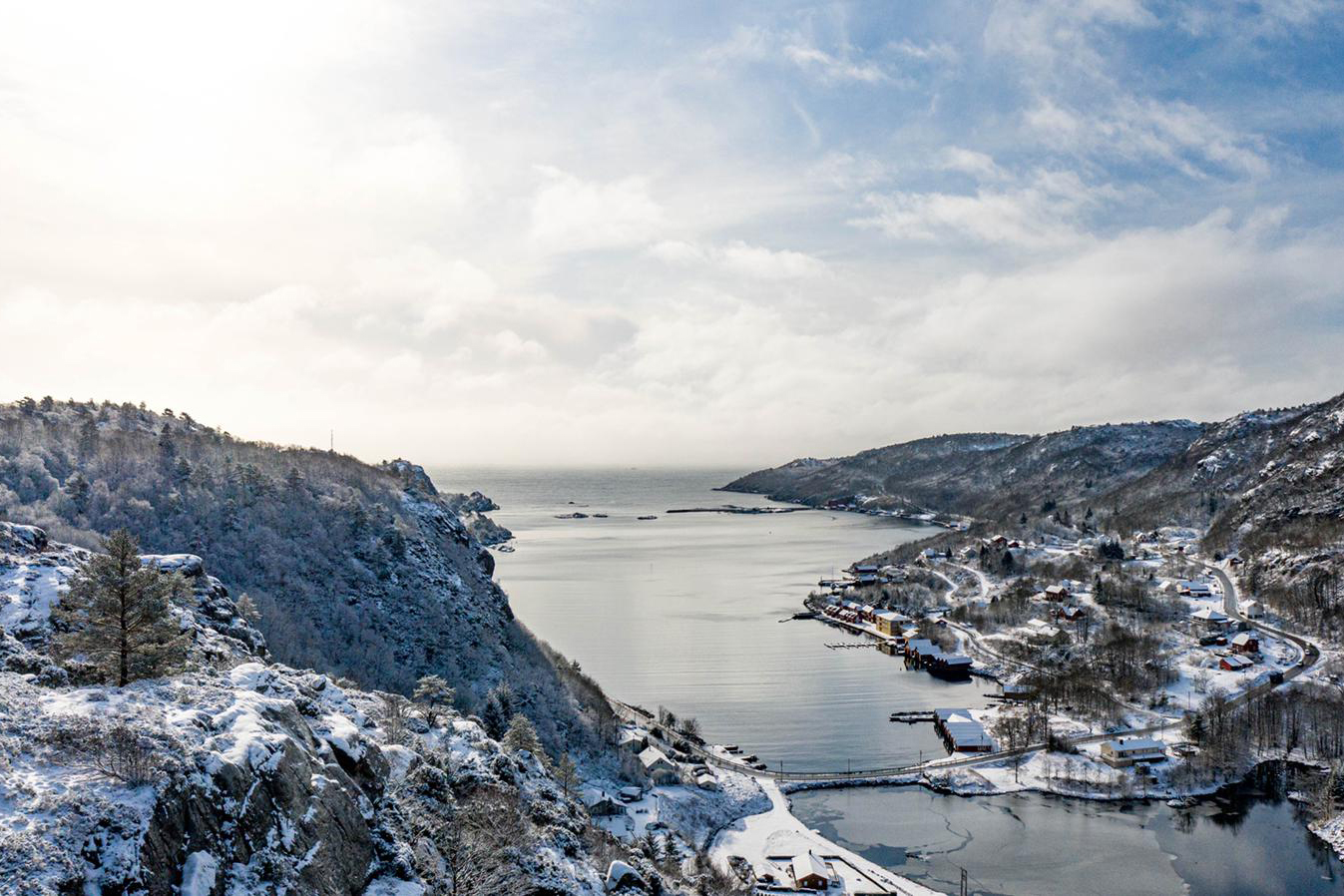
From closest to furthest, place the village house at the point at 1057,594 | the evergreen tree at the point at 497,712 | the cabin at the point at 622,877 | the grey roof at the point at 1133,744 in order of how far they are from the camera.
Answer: the cabin at the point at 622,877 → the evergreen tree at the point at 497,712 → the grey roof at the point at 1133,744 → the village house at the point at 1057,594

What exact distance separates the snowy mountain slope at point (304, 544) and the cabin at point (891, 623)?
54.7 meters

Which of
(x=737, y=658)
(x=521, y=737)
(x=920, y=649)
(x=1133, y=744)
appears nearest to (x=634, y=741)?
(x=521, y=737)

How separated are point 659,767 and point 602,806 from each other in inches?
295

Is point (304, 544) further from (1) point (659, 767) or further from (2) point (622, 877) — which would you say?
(2) point (622, 877)

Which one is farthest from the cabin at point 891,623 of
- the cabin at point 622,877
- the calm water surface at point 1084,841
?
the cabin at point 622,877

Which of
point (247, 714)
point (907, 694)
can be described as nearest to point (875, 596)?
point (907, 694)

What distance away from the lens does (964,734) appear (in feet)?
195

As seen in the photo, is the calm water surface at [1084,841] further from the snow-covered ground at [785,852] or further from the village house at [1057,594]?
the village house at [1057,594]

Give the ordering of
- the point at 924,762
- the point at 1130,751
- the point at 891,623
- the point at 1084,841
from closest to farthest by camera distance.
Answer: the point at 1084,841 < the point at 1130,751 < the point at 924,762 < the point at 891,623

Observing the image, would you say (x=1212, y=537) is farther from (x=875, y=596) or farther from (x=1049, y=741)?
(x=1049, y=741)

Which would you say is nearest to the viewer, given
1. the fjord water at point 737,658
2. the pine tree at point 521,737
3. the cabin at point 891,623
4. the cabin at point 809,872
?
the pine tree at point 521,737

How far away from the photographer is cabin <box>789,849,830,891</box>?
3725 centimetres

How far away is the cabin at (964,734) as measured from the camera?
Answer: 2304 inches

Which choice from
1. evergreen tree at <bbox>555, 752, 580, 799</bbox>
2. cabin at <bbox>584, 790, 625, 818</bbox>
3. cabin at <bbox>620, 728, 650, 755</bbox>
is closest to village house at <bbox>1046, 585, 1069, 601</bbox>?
cabin at <bbox>620, 728, 650, 755</bbox>
